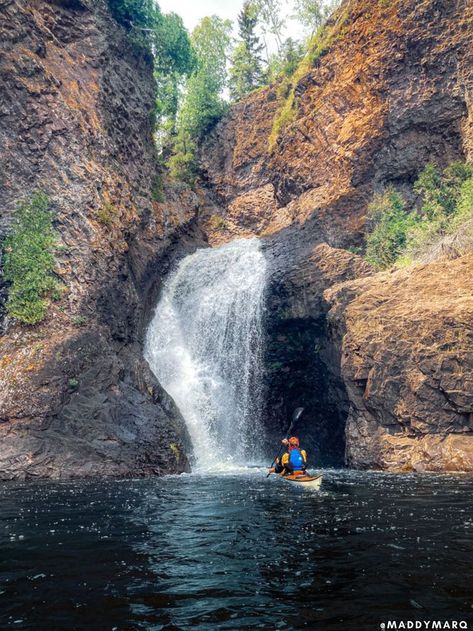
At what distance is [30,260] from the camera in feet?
70.3

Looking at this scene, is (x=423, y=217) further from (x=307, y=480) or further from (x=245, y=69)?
(x=245, y=69)

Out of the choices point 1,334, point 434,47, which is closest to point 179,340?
point 1,334

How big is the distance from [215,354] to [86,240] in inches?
337

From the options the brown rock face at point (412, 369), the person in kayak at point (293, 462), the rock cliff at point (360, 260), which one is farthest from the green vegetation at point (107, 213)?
the person in kayak at point (293, 462)

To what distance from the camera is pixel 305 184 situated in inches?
1247

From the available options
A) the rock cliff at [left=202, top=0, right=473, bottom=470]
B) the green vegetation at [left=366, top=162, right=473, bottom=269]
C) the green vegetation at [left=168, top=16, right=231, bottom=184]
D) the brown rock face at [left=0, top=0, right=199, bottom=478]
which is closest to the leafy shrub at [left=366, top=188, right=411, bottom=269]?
the green vegetation at [left=366, top=162, right=473, bottom=269]

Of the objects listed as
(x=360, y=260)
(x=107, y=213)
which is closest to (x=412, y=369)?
(x=360, y=260)

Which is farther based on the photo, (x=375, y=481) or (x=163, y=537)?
(x=375, y=481)

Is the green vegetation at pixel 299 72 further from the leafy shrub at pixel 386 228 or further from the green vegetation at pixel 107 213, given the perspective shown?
the green vegetation at pixel 107 213

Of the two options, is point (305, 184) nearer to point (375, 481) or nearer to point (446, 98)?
point (446, 98)

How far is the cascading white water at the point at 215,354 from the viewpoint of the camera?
2402 centimetres

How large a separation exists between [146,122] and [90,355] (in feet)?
58.0

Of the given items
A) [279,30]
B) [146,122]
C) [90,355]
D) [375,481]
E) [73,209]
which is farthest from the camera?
[279,30]

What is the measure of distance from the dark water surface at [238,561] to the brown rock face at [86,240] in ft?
21.1
